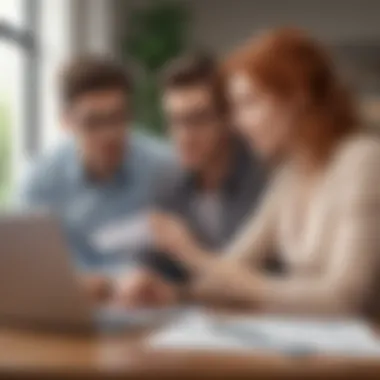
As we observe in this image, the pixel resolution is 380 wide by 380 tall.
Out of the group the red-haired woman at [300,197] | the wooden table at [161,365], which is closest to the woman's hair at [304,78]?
the red-haired woman at [300,197]

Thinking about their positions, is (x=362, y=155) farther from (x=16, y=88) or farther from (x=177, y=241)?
(x=16, y=88)

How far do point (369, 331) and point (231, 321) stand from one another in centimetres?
18

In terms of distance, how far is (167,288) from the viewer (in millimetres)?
1308

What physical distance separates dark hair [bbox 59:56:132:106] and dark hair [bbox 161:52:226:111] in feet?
0.18

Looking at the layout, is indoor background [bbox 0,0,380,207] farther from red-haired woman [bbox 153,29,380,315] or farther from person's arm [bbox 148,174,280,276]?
person's arm [bbox 148,174,280,276]

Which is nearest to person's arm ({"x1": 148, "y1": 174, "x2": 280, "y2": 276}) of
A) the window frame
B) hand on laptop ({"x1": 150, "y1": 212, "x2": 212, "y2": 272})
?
hand on laptop ({"x1": 150, "y1": 212, "x2": 212, "y2": 272})

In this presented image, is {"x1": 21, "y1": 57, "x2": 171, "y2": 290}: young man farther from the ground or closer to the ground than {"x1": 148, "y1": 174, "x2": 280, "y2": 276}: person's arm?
farther from the ground

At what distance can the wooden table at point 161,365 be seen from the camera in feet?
3.74

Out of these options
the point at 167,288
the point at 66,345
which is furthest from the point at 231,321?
the point at 66,345

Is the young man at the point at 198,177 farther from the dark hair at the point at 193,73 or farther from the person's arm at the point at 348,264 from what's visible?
the person's arm at the point at 348,264

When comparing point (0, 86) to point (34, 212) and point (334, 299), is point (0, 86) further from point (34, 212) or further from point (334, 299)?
point (334, 299)

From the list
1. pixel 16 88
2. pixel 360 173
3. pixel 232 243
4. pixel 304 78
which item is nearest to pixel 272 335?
pixel 232 243

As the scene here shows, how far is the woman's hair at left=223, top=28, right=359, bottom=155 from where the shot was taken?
1295mm

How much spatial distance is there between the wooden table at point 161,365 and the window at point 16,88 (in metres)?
0.24
